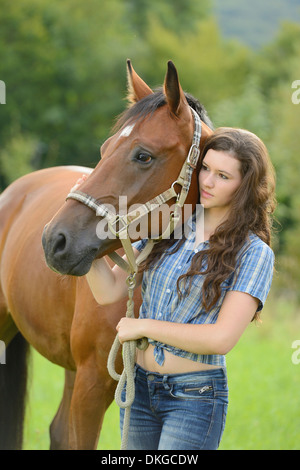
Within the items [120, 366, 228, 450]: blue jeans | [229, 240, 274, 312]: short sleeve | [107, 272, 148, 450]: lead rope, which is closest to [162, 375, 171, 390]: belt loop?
[120, 366, 228, 450]: blue jeans

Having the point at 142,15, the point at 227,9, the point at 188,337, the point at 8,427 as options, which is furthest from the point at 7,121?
the point at 227,9

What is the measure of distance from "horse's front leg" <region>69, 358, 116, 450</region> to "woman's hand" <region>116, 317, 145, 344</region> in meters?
0.66

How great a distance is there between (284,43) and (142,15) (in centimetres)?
1153

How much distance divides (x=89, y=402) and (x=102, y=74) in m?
34.6

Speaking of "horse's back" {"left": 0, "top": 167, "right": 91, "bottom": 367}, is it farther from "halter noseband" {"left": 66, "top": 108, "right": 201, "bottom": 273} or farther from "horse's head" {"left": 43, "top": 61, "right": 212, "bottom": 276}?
"horse's head" {"left": 43, "top": 61, "right": 212, "bottom": 276}

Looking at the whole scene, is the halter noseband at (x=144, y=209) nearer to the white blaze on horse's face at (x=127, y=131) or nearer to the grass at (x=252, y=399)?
the white blaze on horse's face at (x=127, y=131)

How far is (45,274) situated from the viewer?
3.53 meters

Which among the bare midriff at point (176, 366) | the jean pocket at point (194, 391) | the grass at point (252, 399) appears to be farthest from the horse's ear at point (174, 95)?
the grass at point (252, 399)

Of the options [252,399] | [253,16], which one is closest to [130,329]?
[252,399]

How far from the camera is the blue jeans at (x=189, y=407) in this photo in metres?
2.26

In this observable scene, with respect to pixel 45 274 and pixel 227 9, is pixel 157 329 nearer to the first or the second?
pixel 45 274

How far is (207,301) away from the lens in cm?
227

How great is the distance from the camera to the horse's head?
221cm

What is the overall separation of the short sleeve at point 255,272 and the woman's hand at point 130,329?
39 centimetres
